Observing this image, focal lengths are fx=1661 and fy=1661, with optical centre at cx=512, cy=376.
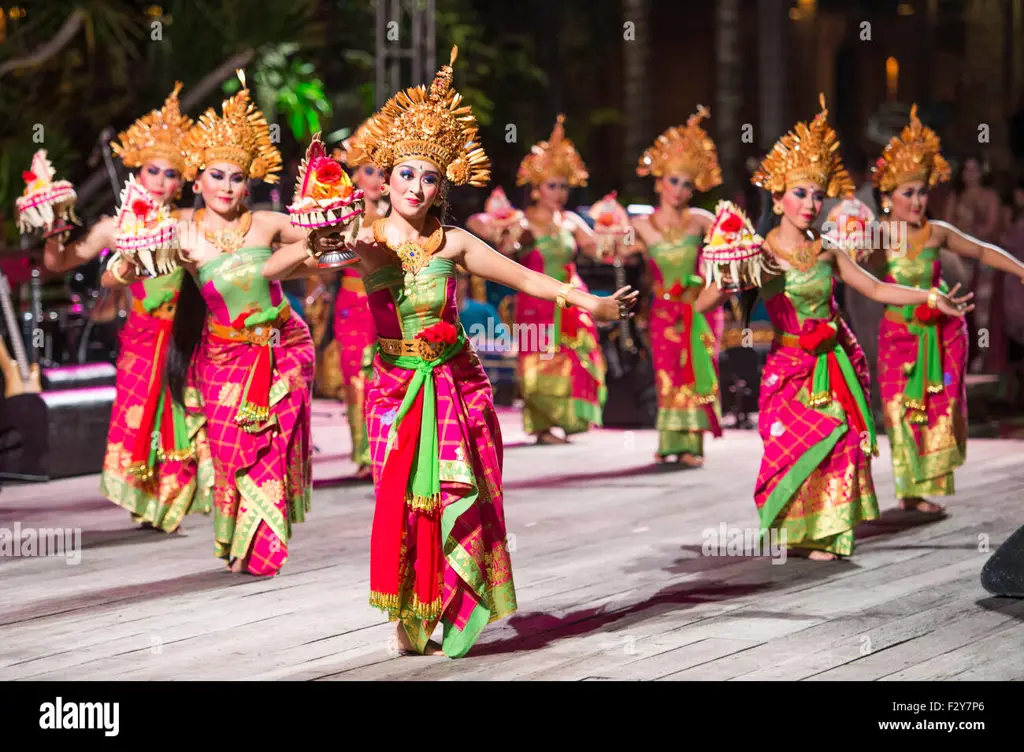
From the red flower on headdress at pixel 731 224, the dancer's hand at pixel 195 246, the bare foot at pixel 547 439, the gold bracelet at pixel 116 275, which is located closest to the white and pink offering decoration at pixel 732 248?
the red flower on headdress at pixel 731 224

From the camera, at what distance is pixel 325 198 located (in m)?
4.50

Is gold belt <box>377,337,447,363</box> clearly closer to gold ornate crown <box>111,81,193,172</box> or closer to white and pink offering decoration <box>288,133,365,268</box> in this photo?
white and pink offering decoration <box>288,133,365,268</box>

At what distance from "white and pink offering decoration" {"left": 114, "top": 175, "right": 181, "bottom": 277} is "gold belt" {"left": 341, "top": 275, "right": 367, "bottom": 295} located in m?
2.65

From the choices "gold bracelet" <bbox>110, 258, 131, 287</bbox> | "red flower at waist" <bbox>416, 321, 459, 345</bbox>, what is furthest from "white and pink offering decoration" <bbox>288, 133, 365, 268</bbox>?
"gold bracelet" <bbox>110, 258, 131, 287</bbox>

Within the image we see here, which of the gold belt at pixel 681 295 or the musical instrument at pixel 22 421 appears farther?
the gold belt at pixel 681 295

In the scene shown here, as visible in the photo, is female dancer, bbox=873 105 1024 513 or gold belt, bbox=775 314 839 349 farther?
female dancer, bbox=873 105 1024 513

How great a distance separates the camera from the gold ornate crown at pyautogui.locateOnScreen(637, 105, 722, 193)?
344 inches

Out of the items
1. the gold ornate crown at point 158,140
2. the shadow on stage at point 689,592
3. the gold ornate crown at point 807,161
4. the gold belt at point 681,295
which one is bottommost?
the shadow on stage at point 689,592

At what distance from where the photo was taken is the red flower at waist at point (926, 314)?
709cm

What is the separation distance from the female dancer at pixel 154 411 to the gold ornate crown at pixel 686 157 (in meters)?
2.84

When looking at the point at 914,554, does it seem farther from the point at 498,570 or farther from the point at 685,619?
the point at 498,570

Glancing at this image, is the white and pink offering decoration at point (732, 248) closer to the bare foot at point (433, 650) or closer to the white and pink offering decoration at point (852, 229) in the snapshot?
the white and pink offering decoration at point (852, 229)

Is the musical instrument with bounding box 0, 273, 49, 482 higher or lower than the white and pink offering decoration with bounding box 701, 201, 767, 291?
lower

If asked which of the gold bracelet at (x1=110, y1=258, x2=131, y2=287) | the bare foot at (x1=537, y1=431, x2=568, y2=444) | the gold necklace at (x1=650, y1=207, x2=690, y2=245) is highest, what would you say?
the gold necklace at (x1=650, y1=207, x2=690, y2=245)
